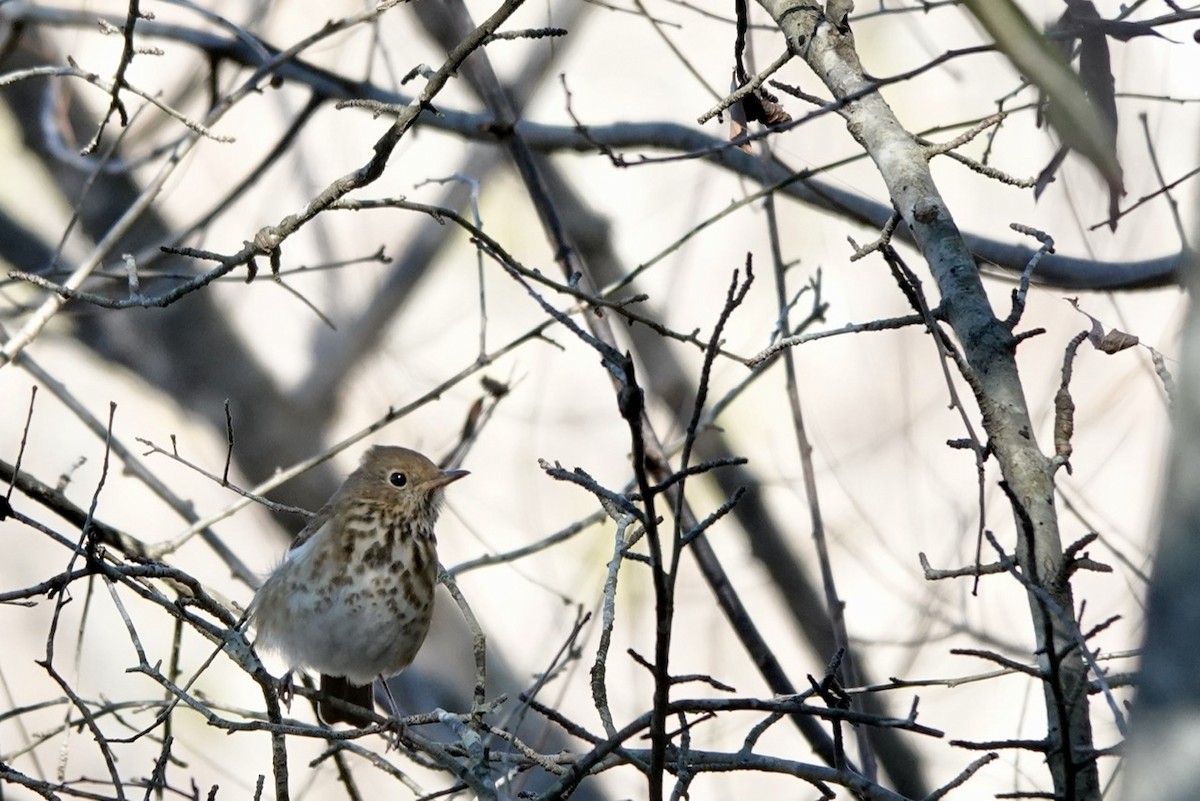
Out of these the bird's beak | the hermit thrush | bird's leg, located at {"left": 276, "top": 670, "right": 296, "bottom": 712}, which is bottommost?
bird's leg, located at {"left": 276, "top": 670, "right": 296, "bottom": 712}

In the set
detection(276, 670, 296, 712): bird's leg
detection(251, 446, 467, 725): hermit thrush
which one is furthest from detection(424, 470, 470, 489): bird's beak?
detection(276, 670, 296, 712): bird's leg

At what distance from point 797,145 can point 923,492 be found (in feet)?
6.69

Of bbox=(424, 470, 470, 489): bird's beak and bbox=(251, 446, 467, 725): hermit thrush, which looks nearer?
bbox=(251, 446, 467, 725): hermit thrush

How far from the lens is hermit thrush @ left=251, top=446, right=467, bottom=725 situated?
Result: 4770mm

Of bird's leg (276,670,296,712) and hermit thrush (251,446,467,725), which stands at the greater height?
hermit thrush (251,446,467,725)

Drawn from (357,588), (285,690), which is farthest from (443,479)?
(285,690)

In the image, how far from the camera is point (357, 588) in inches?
190

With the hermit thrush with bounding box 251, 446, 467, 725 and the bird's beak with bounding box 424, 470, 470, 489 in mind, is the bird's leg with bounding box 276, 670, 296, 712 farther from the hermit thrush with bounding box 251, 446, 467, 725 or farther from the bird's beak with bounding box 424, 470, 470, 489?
the bird's beak with bounding box 424, 470, 470, 489

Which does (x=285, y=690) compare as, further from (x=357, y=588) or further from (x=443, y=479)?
(x=443, y=479)

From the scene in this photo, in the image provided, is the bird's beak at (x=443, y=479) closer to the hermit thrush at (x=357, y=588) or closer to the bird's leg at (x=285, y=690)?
the hermit thrush at (x=357, y=588)

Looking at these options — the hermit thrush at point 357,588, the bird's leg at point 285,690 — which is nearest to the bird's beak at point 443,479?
the hermit thrush at point 357,588

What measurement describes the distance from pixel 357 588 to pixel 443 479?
1.84ft

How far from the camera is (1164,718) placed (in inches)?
65.6

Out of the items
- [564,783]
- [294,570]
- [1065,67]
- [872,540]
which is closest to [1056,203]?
[872,540]
